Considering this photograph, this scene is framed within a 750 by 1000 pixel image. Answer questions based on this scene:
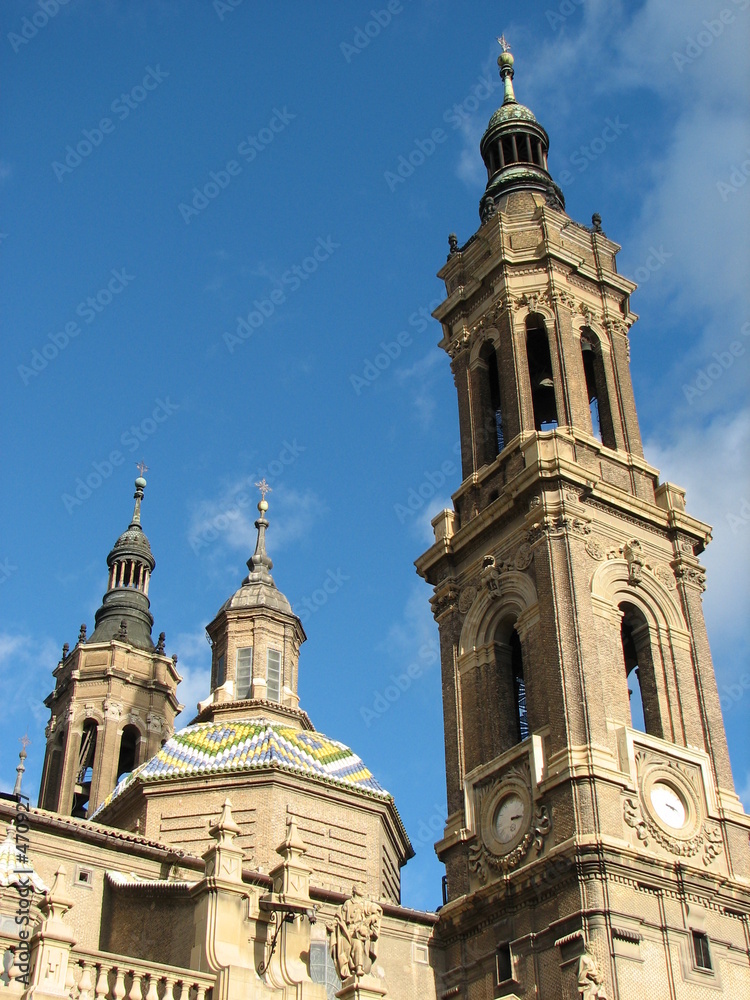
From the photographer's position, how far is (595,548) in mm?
28141

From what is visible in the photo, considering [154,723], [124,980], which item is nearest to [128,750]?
[154,723]

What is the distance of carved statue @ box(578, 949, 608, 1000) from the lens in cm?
2094

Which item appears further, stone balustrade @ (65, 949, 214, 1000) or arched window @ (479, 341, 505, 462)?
arched window @ (479, 341, 505, 462)

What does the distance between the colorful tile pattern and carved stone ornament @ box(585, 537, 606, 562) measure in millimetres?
9124

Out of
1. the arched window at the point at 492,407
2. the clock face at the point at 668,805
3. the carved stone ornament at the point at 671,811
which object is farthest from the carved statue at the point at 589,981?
the arched window at the point at 492,407

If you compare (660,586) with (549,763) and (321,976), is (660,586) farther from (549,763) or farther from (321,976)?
(321,976)

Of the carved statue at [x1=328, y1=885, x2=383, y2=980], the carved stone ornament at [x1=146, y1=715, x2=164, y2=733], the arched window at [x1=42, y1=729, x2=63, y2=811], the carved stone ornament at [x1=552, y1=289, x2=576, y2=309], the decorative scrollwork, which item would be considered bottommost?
the carved statue at [x1=328, y1=885, x2=383, y2=980]

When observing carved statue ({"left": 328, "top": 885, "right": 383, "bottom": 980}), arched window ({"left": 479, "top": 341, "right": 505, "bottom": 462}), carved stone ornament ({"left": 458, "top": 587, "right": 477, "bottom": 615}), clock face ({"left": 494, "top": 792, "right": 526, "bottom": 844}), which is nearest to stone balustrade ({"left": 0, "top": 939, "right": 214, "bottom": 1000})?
carved statue ({"left": 328, "top": 885, "right": 383, "bottom": 980})

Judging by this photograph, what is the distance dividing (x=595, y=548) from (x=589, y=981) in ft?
32.9

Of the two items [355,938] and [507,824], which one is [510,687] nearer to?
[507,824]

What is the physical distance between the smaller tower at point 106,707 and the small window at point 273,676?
7.15 m

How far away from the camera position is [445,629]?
30078 millimetres

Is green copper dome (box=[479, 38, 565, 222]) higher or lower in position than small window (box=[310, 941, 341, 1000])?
higher

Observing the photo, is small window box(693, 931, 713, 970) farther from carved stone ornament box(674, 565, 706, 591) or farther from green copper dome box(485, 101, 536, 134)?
green copper dome box(485, 101, 536, 134)
